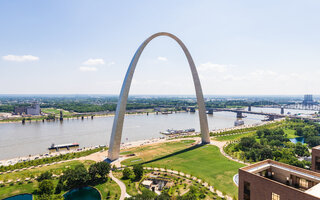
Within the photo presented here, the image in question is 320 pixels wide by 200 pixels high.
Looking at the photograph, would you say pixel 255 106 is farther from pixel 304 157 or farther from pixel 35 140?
pixel 35 140

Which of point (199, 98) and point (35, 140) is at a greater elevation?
point (199, 98)

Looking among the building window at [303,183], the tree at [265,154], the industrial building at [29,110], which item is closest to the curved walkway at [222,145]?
the tree at [265,154]

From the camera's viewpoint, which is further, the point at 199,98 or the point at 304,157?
the point at 199,98

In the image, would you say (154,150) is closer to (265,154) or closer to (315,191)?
(265,154)

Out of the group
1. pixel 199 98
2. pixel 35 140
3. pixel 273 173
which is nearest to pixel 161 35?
Result: pixel 199 98

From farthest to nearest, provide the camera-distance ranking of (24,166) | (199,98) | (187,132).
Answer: (187,132)
(199,98)
(24,166)

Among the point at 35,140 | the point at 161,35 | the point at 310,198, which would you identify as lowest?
the point at 35,140

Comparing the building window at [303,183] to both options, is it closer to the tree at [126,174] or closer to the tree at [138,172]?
the tree at [138,172]

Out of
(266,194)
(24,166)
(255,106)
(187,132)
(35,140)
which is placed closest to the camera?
(266,194)
